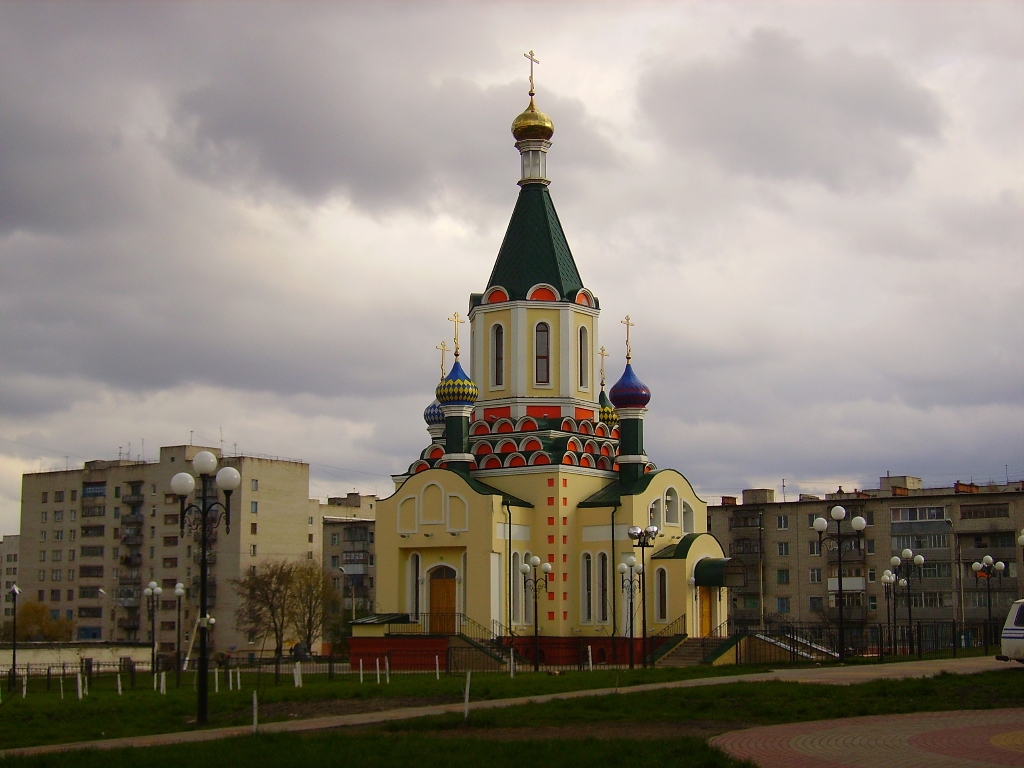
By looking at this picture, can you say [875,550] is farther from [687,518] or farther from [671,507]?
[671,507]

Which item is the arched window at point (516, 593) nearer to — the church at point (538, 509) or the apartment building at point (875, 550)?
the church at point (538, 509)

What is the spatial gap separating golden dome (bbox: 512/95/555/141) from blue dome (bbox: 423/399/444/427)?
9.39 meters

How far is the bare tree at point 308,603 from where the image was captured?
53438mm

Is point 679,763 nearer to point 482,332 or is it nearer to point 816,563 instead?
point 482,332

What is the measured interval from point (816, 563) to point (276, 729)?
151 feet

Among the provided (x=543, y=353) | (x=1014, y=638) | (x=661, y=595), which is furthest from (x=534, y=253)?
(x=1014, y=638)

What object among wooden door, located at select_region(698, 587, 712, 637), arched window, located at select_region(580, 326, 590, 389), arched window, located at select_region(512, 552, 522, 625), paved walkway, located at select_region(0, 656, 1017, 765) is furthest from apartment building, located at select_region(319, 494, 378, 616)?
paved walkway, located at select_region(0, 656, 1017, 765)

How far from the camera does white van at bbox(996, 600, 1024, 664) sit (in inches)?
836

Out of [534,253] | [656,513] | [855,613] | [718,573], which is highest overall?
[534,253]

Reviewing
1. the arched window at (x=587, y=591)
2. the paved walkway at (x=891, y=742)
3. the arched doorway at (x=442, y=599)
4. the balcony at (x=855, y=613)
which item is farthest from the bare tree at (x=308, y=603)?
the paved walkway at (x=891, y=742)

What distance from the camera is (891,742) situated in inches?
513

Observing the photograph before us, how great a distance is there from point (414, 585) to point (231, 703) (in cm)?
1753

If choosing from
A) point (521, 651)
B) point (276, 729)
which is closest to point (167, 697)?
point (276, 729)

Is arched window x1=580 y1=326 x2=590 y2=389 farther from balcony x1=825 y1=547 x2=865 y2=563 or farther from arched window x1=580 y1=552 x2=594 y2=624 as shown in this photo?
balcony x1=825 y1=547 x2=865 y2=563
